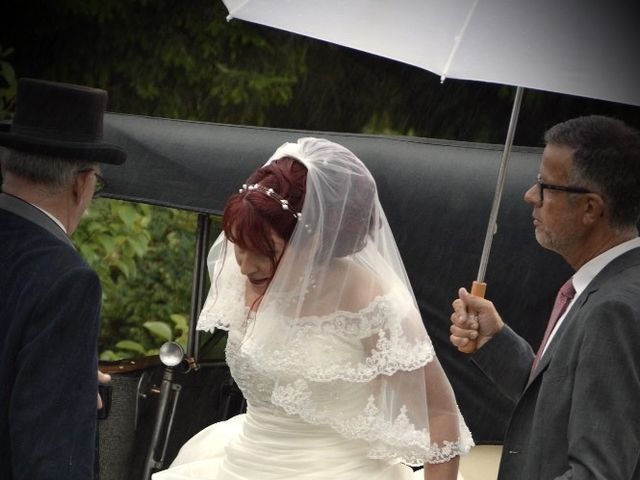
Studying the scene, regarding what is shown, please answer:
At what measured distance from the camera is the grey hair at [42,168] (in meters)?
2.91

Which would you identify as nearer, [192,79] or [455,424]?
[455,424]

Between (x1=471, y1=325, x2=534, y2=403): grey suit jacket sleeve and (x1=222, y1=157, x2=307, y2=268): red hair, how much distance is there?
2.27 ft

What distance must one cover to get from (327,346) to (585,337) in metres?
0.95

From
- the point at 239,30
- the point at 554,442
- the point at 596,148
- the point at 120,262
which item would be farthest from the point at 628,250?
the point at 239,30

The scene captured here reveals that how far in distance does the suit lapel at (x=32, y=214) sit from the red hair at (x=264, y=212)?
72cm

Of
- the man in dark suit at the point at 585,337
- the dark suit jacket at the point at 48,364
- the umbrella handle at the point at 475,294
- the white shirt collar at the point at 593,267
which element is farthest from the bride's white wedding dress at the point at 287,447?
the dark suit jacket at the point at 48,364

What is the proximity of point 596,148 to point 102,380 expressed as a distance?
1664 mm

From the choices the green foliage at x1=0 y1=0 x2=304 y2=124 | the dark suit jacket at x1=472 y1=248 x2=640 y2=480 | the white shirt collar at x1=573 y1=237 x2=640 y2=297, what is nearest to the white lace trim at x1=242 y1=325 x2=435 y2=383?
the dark suit jacket at x1=472 y1=248 x2=640 y2=480

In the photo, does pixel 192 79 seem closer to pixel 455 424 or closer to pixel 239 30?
pixel 239 30

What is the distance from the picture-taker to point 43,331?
271cm

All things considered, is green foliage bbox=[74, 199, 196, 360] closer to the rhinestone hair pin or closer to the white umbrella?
the rhinestone hair pin

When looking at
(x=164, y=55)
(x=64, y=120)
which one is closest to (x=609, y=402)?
(x=64, y=120)

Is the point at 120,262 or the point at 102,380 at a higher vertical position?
the point at 102,380

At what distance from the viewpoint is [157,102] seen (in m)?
10.5
